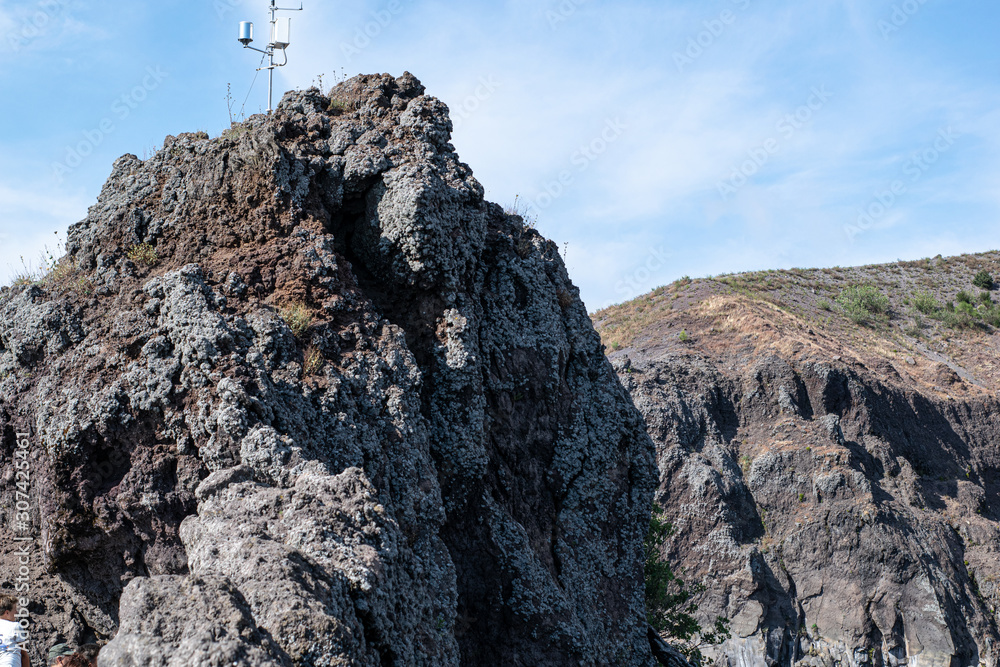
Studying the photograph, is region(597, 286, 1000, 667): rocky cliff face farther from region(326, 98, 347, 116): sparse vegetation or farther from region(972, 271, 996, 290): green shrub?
region(326, 98, 347, 116): sparse vegetation

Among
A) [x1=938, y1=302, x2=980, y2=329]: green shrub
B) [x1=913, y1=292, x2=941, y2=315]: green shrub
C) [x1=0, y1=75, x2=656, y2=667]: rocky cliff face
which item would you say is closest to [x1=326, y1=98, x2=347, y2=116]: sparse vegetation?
[x1=0, y1=75, x2=656, y2=667]: rocky cliff face

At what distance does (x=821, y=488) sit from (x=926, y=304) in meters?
24.6

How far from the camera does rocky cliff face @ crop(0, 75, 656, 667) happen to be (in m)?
5.58

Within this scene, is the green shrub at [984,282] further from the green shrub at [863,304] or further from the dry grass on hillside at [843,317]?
the green shrub at [863,304]

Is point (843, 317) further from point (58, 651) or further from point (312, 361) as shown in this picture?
point (58, 651)

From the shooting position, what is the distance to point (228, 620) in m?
4.67

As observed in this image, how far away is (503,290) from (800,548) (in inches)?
951

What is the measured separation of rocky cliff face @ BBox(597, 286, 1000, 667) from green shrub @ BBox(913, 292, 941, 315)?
34.9 ft

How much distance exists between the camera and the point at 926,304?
4984 centimetres

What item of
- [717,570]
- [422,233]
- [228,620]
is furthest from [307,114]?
[717,570]

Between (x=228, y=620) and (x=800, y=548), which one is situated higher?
(x=228, y=620)

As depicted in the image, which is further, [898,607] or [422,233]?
[898,607]

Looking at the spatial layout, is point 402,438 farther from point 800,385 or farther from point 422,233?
A: point 800,385

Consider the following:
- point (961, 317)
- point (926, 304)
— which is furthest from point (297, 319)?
point (926, 304)
